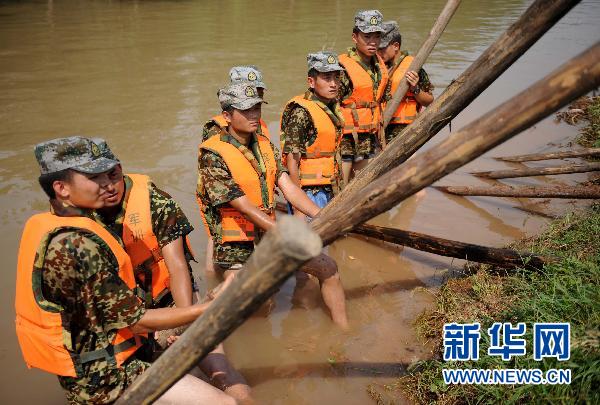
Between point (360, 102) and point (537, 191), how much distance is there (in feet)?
7.77

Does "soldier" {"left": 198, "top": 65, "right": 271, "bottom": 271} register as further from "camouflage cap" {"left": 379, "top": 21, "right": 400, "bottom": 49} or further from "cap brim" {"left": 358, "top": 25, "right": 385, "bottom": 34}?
"camouflage cap" {"left": 379, "top": 21, "right": 400, "bottom": 49}

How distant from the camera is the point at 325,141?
4910 mm

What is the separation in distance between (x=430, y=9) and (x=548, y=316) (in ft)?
77.9

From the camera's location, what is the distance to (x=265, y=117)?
31.2 feet

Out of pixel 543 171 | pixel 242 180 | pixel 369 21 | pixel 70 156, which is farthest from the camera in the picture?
pixel 543 171

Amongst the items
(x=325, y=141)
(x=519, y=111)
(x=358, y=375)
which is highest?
(x=519, y=111)

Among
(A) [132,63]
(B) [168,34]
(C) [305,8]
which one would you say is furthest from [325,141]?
(C) [305,8]

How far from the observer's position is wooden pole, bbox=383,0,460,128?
16.2 ft

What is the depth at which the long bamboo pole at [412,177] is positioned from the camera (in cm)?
154

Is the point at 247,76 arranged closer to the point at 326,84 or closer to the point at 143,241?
the point at 326,84

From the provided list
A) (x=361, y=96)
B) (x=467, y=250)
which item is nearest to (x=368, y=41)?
(x=361, y=96)

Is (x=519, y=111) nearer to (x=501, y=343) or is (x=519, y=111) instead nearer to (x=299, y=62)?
(x=501, y=343)

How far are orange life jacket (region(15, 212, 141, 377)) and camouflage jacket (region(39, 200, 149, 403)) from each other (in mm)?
33

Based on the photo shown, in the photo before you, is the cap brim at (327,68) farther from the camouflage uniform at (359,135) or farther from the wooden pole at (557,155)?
the wooden pole at (557,155)
